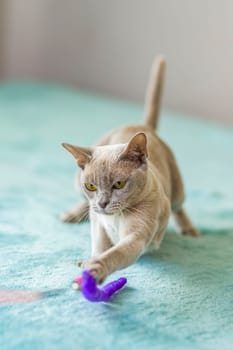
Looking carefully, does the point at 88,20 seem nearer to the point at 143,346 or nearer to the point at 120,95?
the point at 120,95

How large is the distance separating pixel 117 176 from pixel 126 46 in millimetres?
2375

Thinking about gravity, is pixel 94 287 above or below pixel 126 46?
below

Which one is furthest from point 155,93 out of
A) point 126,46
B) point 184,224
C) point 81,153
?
point 126,46

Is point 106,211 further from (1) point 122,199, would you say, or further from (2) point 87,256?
(2) point 87,256

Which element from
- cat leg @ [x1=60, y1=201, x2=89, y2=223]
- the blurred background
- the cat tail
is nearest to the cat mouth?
cat leg @ [x1=60, y1=201, x2=89, y2=223]

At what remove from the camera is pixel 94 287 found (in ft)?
3.37

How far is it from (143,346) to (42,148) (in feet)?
4.95

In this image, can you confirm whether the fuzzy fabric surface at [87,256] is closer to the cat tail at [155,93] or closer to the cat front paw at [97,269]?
the cat front paw at [97,269]

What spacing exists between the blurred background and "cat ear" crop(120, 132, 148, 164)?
2057 mm

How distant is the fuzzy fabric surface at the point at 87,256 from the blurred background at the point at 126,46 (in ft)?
2.26

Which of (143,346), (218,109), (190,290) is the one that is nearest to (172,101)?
(218,109)

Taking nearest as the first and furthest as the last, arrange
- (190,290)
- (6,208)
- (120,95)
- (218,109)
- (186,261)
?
(190,290)
(186,261)
(6,208)
(218,109)
(120,95)

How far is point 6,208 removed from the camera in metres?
1.67

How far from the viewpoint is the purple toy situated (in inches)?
Answer: 39.7
